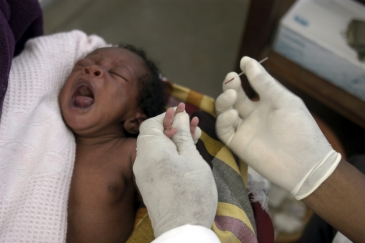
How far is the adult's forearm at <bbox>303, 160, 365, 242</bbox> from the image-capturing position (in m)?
0.73

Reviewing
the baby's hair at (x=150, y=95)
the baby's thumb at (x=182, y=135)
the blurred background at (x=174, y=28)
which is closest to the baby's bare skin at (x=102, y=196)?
the baby's hair at (x=150, y=95)

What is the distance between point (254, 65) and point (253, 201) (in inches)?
13.0

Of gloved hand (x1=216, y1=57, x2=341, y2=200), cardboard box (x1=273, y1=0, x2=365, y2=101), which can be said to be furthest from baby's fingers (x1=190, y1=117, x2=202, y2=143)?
cardboard box (x1=273, y1=0, x2=365, y2=101)

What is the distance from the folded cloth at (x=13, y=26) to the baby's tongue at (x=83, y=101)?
19 centimetres

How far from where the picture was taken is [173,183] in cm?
63

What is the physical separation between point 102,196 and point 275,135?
0.44 metres

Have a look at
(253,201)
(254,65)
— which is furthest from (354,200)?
(254,65)

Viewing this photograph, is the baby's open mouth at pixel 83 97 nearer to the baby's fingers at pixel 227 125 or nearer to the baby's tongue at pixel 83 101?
the baby's tongue at pixel 83 101

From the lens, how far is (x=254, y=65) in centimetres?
86

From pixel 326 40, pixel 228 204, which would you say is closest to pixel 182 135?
pixel 228 204

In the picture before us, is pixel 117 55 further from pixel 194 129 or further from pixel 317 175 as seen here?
pixel 317 175

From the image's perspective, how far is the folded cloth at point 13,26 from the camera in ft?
2.43

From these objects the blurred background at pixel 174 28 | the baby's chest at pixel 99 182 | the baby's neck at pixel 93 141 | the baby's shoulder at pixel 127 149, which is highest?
the baby's shoulder at pixel 127 149

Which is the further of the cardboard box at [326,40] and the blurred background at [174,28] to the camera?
the blurred background at [174,28]
